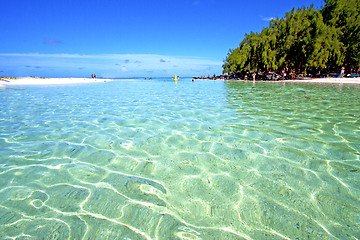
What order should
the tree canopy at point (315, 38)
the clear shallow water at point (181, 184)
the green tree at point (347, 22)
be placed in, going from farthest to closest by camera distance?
the green tree at point (347, 22) < the tree canopy at point (315, 38) < the clear shallow water at point (181, 184)

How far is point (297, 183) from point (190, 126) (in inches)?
136

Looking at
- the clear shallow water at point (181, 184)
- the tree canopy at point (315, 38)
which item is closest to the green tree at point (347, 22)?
the tree canopy at point (315, 38)

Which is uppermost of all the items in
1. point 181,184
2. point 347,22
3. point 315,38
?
point 347,22

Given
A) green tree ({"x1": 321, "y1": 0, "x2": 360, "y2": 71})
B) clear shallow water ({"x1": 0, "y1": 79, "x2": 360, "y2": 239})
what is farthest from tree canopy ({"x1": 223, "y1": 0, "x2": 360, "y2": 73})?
clear shallow water ({"x1": 0, "y1": 79, "x2": 360, "y2": 239})

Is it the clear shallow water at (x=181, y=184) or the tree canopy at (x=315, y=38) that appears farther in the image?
the tree canopy at (x=315, y=38)

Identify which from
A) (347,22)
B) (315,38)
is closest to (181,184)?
(315,38)

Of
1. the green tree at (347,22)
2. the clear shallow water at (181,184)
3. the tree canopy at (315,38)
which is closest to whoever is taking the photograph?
the clear shallow water at (181,184)

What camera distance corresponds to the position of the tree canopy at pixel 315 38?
3244 centimetres

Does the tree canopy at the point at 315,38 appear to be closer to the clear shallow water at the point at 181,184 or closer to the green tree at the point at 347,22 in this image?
the green tree at the point at 347,22

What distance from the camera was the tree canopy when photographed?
32.4 meters

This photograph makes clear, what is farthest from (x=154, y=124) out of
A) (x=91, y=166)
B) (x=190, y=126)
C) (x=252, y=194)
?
(x=252, y=194)

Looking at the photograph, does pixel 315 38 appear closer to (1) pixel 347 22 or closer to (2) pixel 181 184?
(1) pixel 347 22

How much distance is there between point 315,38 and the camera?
1250 inches

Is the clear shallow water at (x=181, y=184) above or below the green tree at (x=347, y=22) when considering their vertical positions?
below
